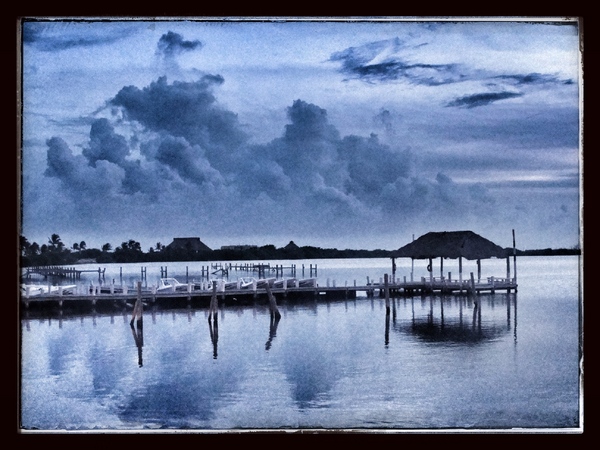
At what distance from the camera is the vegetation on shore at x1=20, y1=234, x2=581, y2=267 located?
7.66 meters

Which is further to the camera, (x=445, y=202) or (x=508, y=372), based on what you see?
(x=508, y=372)

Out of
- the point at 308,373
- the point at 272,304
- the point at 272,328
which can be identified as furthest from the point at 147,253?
the point at 272,304

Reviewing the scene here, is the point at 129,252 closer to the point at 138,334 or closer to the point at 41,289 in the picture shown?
the point at 41,289

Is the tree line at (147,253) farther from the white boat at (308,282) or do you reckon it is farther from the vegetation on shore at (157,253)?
the white boat at (308,282)

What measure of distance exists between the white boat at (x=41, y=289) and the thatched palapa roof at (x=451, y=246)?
416cm

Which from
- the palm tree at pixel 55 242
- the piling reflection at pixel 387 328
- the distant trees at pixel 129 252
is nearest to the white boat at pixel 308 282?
the piling reflection at pixel 387 328

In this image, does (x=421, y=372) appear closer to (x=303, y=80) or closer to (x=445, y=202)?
(x=445, y=202)

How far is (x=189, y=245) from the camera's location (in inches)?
348

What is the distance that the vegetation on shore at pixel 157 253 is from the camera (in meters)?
7.66

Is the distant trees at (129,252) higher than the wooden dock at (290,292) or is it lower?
higher

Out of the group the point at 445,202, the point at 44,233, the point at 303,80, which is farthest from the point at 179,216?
the point at 445,202

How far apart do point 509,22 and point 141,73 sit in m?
3.53

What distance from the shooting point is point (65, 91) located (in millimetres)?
→ 7617

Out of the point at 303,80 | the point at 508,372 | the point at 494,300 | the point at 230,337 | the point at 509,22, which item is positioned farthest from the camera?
the point at 494,300
